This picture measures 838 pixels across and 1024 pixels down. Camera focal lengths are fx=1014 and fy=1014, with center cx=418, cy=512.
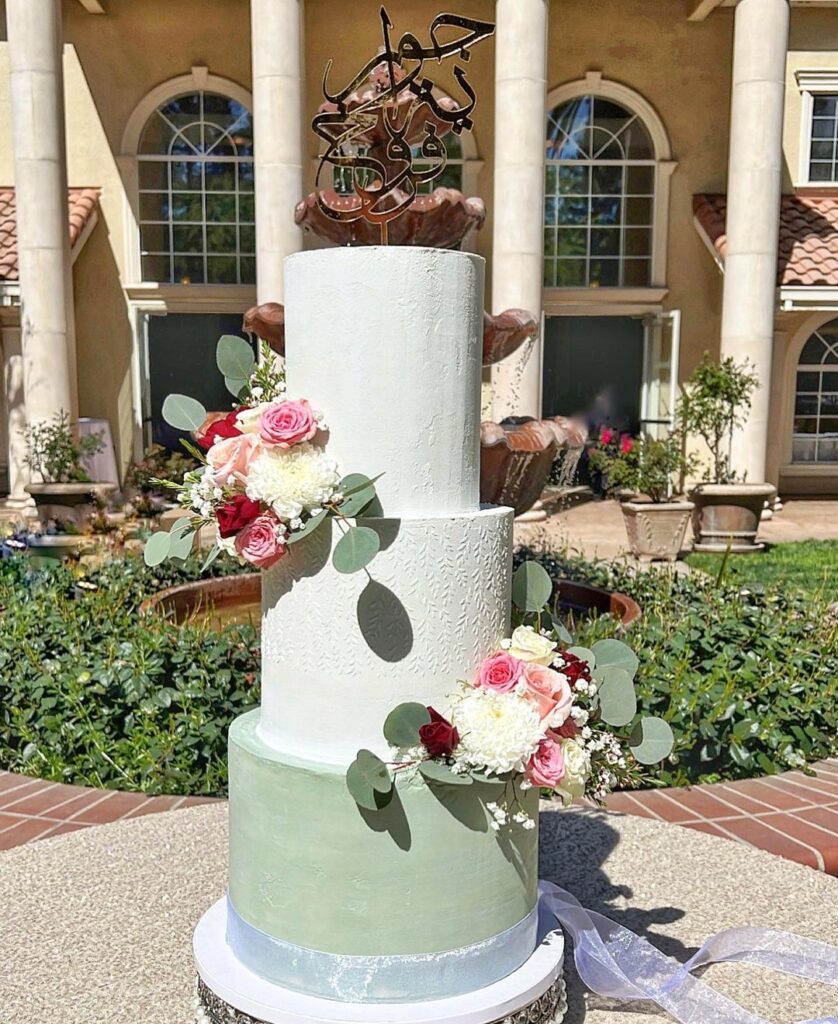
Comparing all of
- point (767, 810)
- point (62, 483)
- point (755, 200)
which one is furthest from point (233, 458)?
point (755, 200)

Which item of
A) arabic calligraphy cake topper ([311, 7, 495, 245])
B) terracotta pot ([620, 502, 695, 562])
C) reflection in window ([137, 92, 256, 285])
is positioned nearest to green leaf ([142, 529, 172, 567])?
arabic calligraphy cake topper ([311, 7, 495, 245])

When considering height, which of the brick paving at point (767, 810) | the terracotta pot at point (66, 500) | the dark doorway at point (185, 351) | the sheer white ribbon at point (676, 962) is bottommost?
the brick paving at point (767, 810)

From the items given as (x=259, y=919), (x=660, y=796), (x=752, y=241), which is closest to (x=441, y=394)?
(x=259, y=919)

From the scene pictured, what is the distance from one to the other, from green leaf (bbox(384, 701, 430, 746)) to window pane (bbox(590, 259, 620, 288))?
13.6 meters

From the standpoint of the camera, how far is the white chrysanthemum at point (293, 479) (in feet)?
7.13

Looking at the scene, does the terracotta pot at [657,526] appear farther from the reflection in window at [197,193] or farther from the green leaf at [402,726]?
the green leaf at [402,726]

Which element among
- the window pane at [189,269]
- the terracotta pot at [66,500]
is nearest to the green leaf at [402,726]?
the terracotta pot at [66,500]

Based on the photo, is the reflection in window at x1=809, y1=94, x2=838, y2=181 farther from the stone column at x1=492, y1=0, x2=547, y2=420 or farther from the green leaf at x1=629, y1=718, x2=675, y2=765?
the green leaf at x1=629, y1=718, x2=675, y2=765

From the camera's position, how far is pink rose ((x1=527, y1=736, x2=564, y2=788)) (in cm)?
216

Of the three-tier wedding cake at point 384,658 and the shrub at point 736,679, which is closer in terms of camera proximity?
the three-tier wedding cake at point 384,658

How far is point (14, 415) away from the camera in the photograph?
1316cm

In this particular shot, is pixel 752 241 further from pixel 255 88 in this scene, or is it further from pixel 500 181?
pixel 255 88

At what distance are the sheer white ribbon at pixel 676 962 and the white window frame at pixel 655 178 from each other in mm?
12609

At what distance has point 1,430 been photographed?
14383mm
